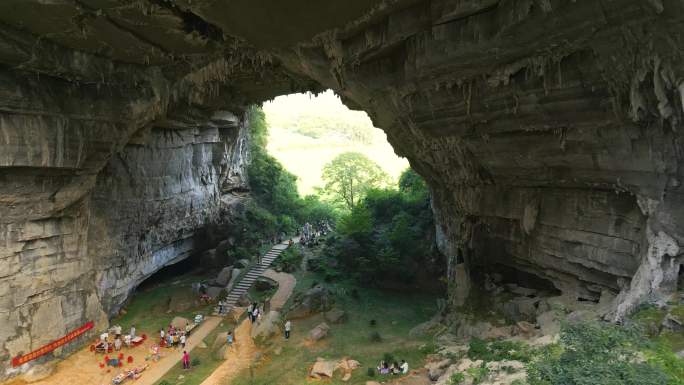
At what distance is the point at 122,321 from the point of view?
65.8ft

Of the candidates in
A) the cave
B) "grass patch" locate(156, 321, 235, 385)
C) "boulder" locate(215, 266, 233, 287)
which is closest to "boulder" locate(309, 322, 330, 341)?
"grass patch" locate(156, 321, 235, 385)

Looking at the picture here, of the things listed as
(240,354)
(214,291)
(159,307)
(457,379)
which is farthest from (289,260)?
(457,379)

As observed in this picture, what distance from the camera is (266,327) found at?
1759 cm

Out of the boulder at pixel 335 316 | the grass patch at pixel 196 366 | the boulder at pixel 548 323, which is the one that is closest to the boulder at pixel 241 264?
the grass patch at pixel 196 366

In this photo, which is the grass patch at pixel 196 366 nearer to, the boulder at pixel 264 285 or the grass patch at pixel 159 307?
the grass patch at pixel 159 307

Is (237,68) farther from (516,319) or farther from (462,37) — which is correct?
(516,319)

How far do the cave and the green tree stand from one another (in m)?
18.9

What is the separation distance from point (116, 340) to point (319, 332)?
363 inches

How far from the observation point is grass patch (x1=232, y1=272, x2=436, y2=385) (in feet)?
45.3

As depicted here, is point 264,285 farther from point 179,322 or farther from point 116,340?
point 116,340

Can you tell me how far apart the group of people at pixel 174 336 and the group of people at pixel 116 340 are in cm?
129

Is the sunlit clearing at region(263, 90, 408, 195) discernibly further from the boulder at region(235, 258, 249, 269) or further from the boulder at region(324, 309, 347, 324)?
the boulder at region(324, 309, 347, 324)

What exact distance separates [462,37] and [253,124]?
83.0 feet

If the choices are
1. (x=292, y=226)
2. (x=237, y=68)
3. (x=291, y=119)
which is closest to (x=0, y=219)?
(x=237, y=68)
